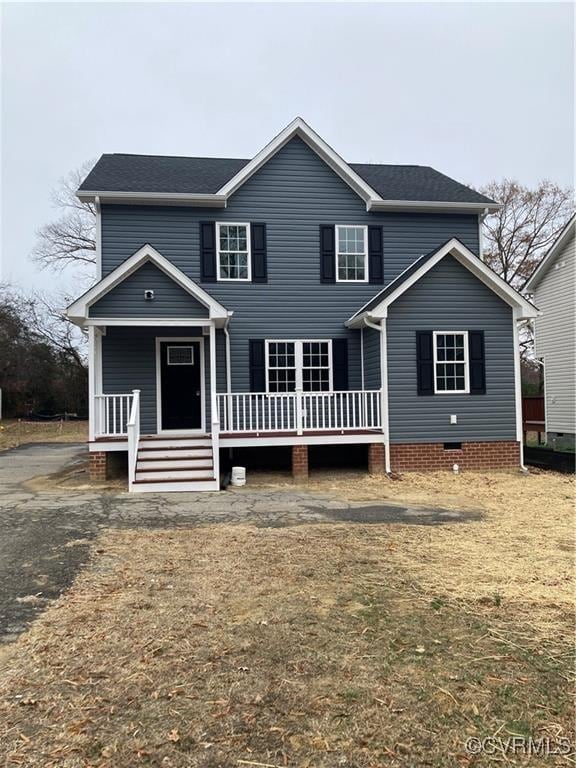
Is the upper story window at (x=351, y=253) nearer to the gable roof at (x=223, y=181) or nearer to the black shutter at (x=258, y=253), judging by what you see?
the gable roof at (x=223, y=181)

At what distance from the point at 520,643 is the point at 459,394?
898 cm

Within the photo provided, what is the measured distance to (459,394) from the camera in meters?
12.0

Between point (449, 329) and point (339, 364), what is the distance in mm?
2812

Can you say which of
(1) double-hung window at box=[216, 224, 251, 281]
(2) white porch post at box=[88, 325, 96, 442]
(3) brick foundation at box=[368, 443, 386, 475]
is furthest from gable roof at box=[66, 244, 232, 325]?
(3) brick foundation at box=[368, 443, 386, 475]

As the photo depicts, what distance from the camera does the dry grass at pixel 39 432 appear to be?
2317cm

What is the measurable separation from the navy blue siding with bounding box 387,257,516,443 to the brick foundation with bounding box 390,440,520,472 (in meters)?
0.17

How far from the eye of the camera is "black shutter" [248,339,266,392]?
12.8 meters

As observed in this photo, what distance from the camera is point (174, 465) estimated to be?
10.2 m

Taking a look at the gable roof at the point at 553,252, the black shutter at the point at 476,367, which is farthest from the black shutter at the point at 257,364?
the gable roof at the point at 553,252

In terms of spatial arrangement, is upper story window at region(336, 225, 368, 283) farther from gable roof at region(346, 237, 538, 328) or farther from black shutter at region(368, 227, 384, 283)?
gable roof at region(346, 237, 538, 328)

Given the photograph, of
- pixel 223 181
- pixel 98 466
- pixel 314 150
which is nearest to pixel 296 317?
pixel 223 181

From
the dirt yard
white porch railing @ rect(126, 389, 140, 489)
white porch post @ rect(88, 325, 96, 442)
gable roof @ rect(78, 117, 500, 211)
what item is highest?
gable roof @ rect(78, 117, 500, 211)

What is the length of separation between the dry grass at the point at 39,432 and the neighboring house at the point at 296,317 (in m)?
11.4

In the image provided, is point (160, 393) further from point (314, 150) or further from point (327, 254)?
point (314, 150)
